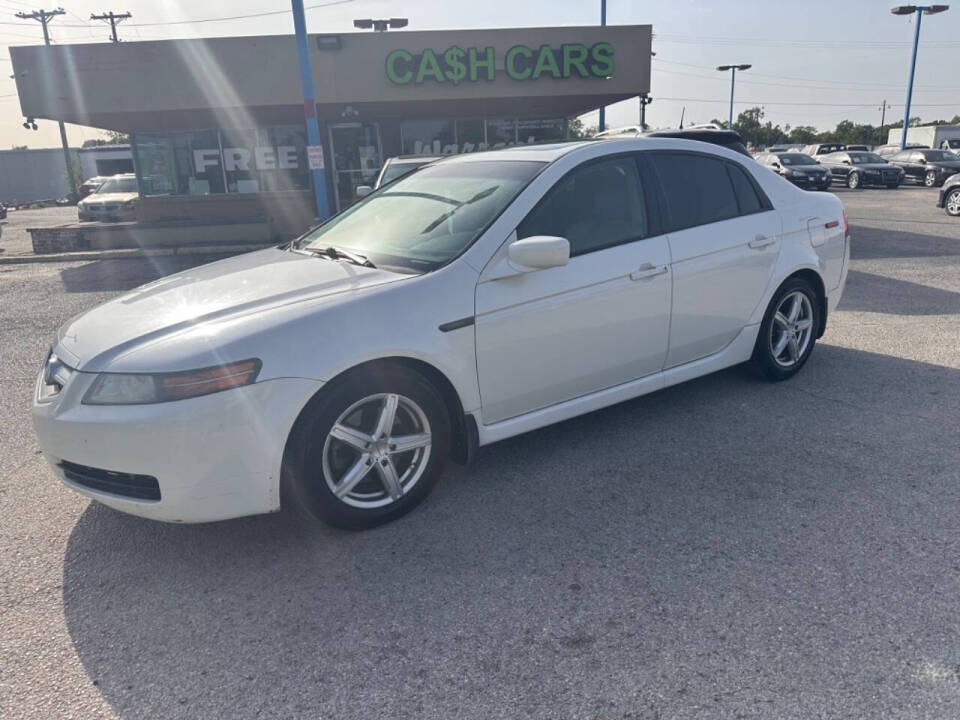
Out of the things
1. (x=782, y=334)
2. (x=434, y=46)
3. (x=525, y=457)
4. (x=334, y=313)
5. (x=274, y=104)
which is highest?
(x=434, y=46)

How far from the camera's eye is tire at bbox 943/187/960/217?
1720cm

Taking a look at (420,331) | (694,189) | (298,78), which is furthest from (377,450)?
(298,78)

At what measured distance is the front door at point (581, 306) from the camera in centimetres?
356

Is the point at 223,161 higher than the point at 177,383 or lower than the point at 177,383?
higher

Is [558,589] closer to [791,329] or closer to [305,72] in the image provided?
[791,329]

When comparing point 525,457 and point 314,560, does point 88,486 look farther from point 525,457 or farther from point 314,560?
point 525,457

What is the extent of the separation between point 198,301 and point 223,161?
17790 mm

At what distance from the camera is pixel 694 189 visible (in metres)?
4.48

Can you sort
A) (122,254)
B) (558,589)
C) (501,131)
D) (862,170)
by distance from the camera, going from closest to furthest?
(558,589) → (122,254) → (501,131) → (862,170)

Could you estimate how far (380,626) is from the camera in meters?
2.68

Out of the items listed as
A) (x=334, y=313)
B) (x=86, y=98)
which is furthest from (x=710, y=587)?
(x=86, y=98)

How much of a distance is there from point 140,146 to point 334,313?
19178 millimetres

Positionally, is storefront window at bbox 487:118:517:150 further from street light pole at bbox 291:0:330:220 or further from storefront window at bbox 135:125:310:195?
street light pole at bbox 291:0:330:220

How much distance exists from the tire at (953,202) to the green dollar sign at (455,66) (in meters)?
12.0
